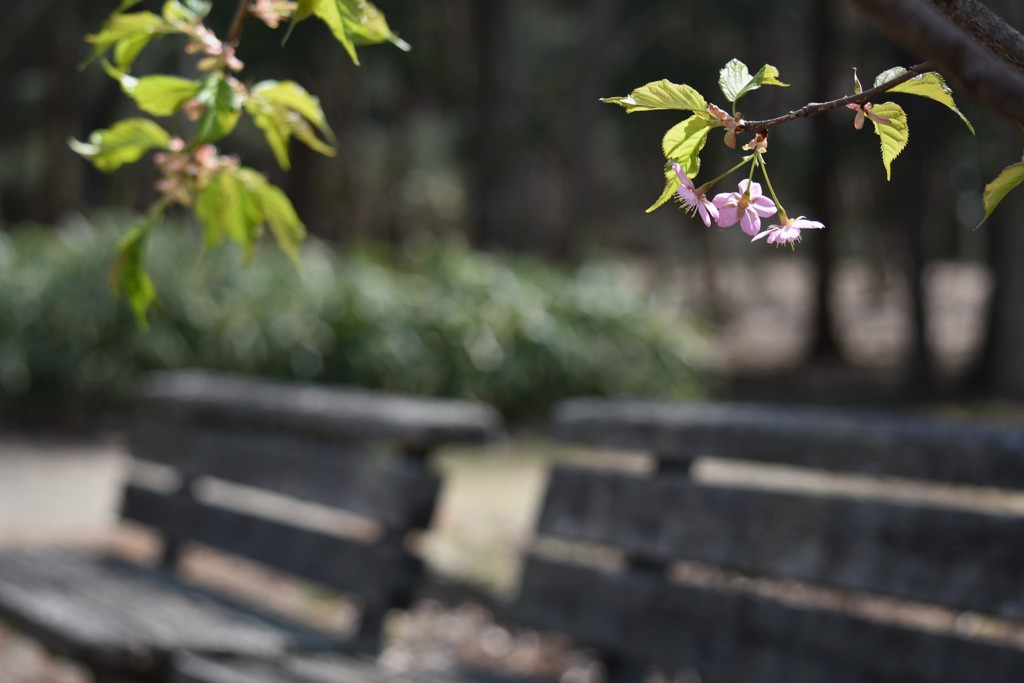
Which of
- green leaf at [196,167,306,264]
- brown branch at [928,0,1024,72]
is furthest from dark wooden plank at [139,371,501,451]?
brown branch at [928,0,1024,72]

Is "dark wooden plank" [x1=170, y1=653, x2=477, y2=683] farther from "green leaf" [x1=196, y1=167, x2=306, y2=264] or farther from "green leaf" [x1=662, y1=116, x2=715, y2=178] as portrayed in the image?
"green leaf" [x1=662, y1=116, x2=715, y2=178]

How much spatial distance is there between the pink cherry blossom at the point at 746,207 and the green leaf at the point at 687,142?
0.04 metres

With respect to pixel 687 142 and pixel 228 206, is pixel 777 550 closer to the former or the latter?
pixel 228 206

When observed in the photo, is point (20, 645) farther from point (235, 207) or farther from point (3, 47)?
point (3, 47)

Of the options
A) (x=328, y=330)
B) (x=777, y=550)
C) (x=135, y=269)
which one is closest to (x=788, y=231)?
(x=135, y=269)

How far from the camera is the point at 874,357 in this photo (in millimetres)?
A: 21359

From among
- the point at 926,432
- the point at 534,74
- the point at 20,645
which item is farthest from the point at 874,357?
the point at 926,432

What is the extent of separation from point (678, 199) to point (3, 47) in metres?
28.2

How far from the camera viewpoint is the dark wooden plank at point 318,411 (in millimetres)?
3428

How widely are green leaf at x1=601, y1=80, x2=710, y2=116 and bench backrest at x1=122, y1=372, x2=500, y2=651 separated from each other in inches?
85.7

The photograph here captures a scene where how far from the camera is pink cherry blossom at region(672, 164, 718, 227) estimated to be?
1304 millimetres

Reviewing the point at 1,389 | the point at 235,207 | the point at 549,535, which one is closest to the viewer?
the point at 235,207

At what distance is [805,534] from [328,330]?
28.5 feet

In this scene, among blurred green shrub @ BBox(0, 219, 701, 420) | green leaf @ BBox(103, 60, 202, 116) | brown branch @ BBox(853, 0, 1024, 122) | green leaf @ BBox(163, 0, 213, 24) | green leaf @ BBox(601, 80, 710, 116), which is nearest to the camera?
brown branch @ BBox(853, 0, 1024, 122)
